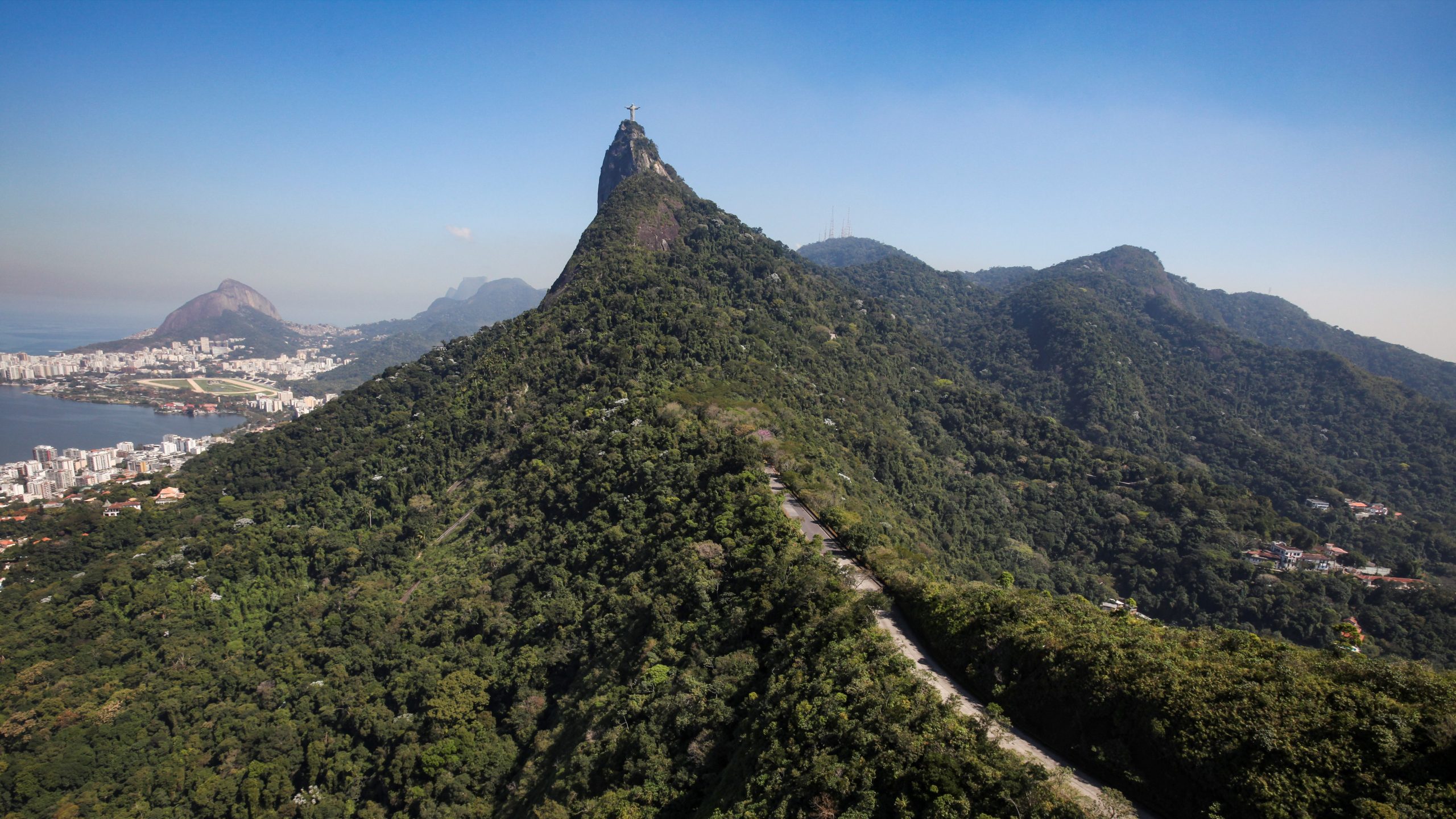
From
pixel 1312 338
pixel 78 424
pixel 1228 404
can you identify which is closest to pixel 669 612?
pixel 1228 404

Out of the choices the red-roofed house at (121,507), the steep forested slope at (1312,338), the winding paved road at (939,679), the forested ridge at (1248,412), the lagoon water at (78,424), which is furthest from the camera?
the steep forested slope at (1312,338)

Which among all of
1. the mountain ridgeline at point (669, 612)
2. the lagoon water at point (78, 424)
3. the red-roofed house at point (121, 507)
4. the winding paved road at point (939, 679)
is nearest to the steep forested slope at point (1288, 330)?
the mountain ridgeline at point (669, 612)

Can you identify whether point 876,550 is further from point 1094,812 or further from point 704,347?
point 704,347

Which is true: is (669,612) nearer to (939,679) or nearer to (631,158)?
(939,679)

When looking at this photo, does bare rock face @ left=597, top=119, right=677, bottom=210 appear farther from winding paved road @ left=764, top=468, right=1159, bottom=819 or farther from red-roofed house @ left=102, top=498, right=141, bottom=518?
winding paved road @ left=764, top=468, right=1159, bottom=819

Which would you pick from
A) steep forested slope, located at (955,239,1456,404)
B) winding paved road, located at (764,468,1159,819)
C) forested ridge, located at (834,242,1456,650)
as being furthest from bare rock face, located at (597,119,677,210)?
steep forested slope, located at (955,239,1456,404)

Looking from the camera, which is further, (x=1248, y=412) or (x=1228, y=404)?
(x=1228, y=404)

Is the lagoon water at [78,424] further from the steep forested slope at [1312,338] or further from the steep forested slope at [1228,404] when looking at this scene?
the steep forested slope at [1312,338]
